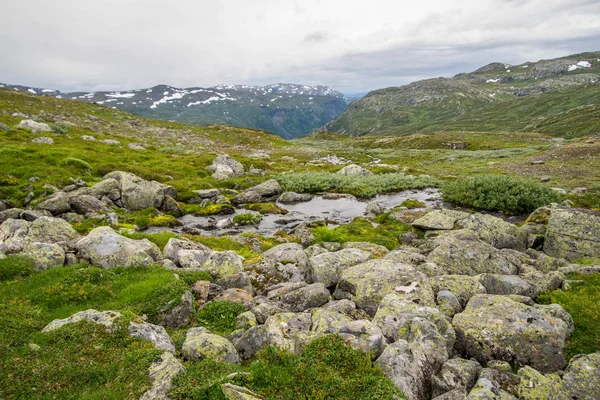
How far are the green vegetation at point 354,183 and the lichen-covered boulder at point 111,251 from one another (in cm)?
3144

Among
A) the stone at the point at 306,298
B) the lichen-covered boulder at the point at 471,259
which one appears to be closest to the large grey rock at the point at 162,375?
the stone at the point at 306,298

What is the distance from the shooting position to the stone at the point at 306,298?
1405cm

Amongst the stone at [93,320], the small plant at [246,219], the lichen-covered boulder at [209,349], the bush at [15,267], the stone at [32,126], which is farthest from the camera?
the stone at [32,126]

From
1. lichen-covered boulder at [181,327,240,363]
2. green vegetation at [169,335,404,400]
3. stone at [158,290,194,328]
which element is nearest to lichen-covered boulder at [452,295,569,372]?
green vegetation at [169,335,404,400]

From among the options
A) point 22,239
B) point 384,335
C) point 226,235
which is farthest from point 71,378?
point 226,235

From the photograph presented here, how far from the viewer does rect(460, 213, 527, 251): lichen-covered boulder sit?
23.1 metres

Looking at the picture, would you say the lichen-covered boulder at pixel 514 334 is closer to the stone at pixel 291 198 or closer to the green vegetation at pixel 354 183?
the stone at pixel 291 198

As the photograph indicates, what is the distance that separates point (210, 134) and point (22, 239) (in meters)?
106

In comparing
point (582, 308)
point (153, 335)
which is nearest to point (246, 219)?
point (153, 335)

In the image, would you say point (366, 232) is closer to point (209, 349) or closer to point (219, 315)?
point (219, 315)

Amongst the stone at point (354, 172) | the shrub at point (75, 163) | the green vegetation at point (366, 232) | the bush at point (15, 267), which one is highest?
the shrub at point (75, 163)

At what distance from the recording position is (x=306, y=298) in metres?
14.2

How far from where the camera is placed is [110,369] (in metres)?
9.20

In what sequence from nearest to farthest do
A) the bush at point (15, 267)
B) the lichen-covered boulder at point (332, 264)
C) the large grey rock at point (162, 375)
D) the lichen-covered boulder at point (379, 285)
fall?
the large grey rock at point (162, 375) → the lichen-covered boulder at point (379, 285) → the bush at point (15, 267) → the lichen-covered boulder at point (332, 264)
